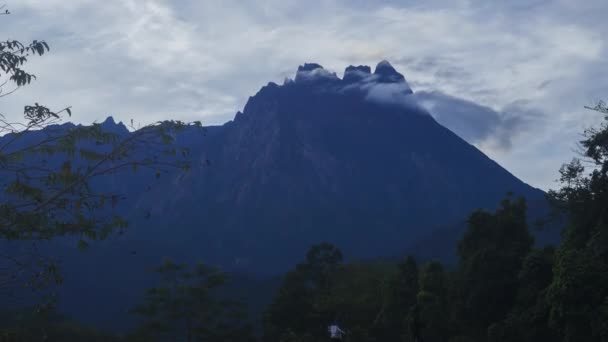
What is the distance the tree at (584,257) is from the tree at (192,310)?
20.6m

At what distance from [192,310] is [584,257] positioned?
24558 mm

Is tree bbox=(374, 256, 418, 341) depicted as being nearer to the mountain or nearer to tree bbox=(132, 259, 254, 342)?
tree bbox=(132, 259, 254, 342)

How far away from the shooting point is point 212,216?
5032 inches

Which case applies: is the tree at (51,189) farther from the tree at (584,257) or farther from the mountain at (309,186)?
the mountain at (309,186)

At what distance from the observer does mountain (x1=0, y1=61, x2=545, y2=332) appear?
4515 inches

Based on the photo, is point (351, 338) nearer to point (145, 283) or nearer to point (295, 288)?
point (295, 288)

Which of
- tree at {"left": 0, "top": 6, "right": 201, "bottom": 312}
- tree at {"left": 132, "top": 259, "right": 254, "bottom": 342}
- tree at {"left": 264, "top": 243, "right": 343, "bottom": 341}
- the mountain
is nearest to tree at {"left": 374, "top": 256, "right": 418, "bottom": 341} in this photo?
tree at {"left": 264, "top": 243, "right": 343, "bottom": 341}

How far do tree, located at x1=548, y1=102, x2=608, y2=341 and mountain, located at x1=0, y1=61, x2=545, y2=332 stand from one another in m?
69.5

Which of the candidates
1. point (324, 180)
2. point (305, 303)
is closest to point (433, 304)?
point (305, 303)

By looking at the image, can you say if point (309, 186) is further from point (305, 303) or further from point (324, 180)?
point (305, 303)

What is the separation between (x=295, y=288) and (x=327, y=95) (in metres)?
106

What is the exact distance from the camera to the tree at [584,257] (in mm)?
21609

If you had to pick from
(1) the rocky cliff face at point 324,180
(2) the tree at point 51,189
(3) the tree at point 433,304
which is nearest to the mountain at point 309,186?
(1) the rocky cliff face at point 324,180

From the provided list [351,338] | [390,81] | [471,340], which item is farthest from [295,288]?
[390,81]
